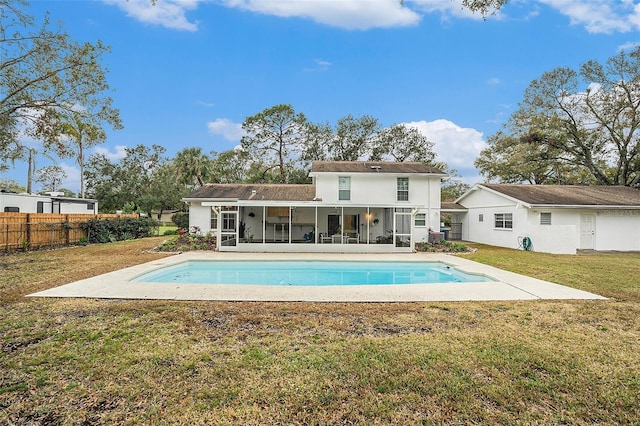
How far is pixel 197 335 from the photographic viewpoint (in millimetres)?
4812

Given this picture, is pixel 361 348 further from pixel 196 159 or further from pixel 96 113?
pixel 196 159

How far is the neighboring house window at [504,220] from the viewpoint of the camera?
19294mm

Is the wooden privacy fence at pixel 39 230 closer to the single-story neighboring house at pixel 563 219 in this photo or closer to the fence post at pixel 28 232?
the fence post at pixel 28 232

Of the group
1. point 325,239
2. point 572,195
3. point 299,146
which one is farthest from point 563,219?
point 299,146

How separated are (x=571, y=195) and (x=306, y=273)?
18738 mm

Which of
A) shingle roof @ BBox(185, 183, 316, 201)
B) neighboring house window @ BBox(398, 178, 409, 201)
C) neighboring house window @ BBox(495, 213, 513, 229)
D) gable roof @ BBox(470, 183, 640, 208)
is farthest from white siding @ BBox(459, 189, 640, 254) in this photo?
shingle roof @ BBox(185, 183, 316, 201)

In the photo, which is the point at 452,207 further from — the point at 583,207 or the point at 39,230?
the point at 39,230

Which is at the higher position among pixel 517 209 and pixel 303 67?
pixel 303 67

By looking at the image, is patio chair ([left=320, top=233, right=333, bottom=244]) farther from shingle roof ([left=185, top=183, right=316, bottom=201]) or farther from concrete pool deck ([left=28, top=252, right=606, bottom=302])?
concrete pool deck ([left=28, top=252, right=606, bottom=302])

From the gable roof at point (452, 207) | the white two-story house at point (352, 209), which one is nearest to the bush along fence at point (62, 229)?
the white two-story house at point (352, 209)

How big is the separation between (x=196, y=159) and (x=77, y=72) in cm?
1970

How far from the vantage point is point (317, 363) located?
393 centimetres

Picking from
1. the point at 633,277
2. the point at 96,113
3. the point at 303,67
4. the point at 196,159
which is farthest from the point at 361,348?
the point at 196,159

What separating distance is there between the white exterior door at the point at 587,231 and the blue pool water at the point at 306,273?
12021 mm
